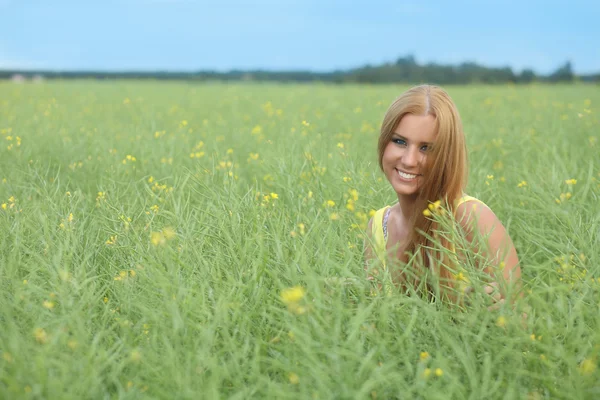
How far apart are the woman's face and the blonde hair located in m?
0.02

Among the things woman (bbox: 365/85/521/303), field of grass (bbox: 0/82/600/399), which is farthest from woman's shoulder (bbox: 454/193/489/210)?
field of grass (bbox: 0/82/600/399)

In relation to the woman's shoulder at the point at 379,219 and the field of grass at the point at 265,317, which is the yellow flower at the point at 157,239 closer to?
the field of grass at the point at 265,317

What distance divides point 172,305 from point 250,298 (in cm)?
35

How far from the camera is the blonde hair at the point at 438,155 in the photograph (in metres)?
2.71

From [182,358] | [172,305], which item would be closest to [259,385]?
[182,358]

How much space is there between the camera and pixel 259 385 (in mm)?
1891

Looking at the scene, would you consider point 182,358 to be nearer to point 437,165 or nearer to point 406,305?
point 406,305

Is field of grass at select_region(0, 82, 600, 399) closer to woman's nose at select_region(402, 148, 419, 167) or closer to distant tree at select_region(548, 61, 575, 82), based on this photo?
woman's nose at select_region(402, 148, 419, 167)

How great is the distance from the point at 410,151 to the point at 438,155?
14 centimetres

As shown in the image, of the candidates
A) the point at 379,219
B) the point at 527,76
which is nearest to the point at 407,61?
the point at 527,76

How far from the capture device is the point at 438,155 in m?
2.67

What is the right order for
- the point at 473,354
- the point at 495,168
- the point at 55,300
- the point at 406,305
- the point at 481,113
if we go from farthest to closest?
Answer: the point at 481,113
the point at 495,168
the point at 55,300
the point at 406,305
the point at 473,354

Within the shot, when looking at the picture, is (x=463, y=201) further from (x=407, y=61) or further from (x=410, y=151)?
(x=407, y=61)

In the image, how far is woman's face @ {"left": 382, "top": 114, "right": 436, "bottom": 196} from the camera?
108 inches
